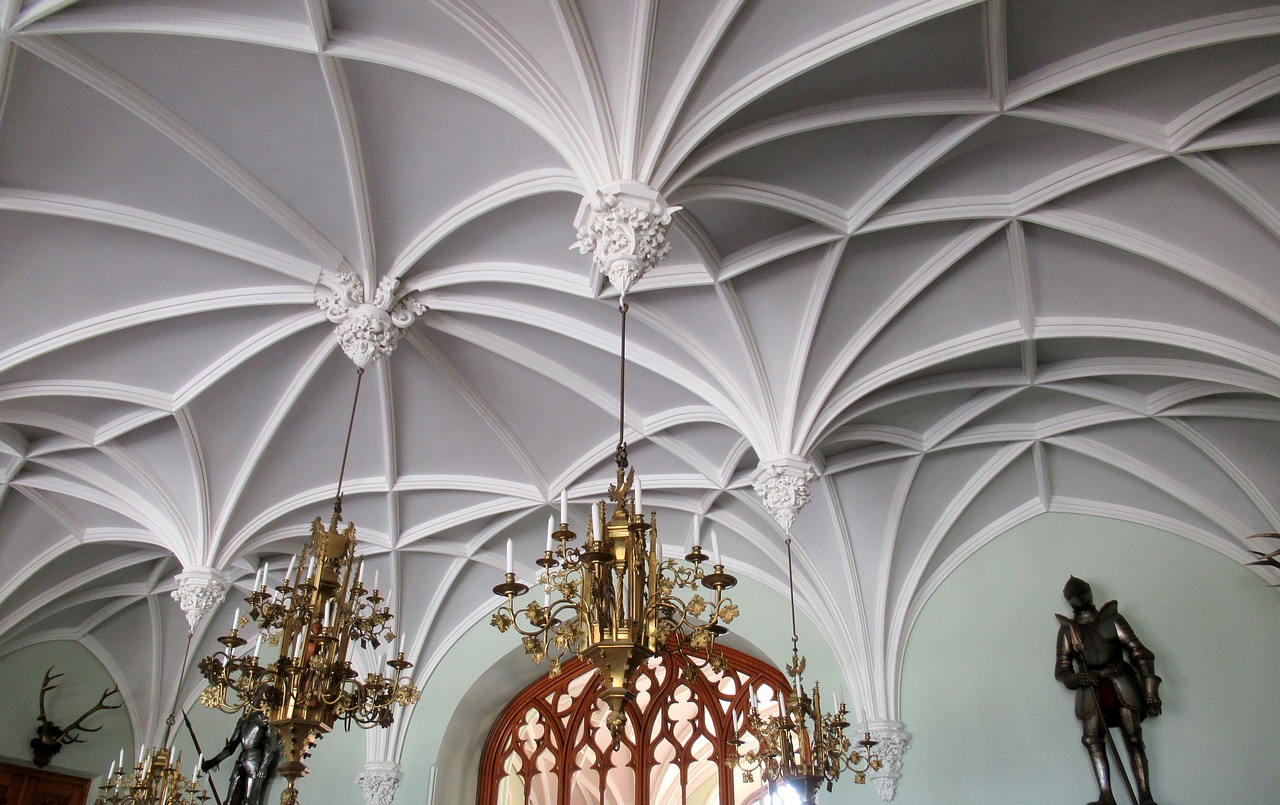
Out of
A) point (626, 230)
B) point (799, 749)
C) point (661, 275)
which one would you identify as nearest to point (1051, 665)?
point (799, 749)

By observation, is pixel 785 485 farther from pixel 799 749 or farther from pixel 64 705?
pixel 64 705

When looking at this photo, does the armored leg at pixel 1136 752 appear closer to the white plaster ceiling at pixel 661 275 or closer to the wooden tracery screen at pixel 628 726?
the white plaster ceiling at pixel 661 275

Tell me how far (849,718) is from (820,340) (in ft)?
17.7

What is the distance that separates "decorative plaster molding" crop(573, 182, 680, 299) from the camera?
6598 millimetres

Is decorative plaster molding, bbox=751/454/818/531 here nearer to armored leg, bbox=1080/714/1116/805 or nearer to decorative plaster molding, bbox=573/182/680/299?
decorative plaster molding, bbox=573/182/680/299

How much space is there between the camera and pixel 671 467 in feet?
41.3

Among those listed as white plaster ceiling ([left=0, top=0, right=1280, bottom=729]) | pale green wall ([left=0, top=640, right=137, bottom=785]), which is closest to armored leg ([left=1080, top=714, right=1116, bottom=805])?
white plaster ceiling ([left=0, top=0, right=1280, bottom=729])

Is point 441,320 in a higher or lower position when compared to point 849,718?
higher

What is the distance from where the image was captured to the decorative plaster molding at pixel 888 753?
11.5 m

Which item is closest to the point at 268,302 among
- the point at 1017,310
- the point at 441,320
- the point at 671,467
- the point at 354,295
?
the point at 354,295

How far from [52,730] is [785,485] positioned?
13.4 m

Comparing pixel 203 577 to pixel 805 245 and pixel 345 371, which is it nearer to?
pixel 345 371

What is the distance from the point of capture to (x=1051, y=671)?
37.3 feet

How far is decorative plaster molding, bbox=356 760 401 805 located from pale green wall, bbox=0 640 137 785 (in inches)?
191
